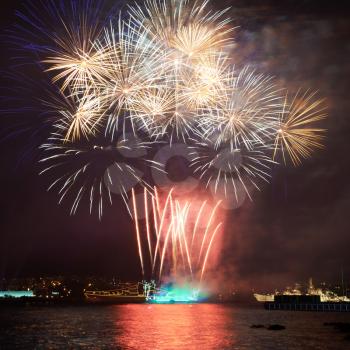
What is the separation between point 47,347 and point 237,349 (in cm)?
1916

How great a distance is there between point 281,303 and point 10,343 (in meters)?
151

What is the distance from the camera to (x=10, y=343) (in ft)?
166

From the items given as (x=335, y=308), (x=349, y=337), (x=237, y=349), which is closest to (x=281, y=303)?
(x=335, y=308)

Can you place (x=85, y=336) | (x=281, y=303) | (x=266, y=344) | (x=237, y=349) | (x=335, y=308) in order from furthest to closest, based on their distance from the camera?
1. (x=281, y=303)
2. (x=335, y=308)
3. (x=85, y=336)
4. (x=266, y=344)
5. (x=237, y=349)

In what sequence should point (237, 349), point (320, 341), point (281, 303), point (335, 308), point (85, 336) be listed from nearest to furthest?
point (237, 349), point (320, 341), point (85, 336), point (335, 308), point (281, 303)

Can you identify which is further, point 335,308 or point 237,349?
point 335,308

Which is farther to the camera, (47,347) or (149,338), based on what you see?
(149,338)

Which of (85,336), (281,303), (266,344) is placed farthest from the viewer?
(281,303)

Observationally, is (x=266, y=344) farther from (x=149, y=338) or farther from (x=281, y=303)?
(x=281, y=303)

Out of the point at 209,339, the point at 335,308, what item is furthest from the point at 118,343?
→ the point at 335,308

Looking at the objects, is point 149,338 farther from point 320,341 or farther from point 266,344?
point 320,341

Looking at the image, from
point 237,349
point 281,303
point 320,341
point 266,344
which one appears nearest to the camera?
point 237,349

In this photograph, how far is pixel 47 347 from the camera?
48.1 metres

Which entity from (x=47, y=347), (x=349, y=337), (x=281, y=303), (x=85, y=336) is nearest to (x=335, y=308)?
(x=281, y=303)
